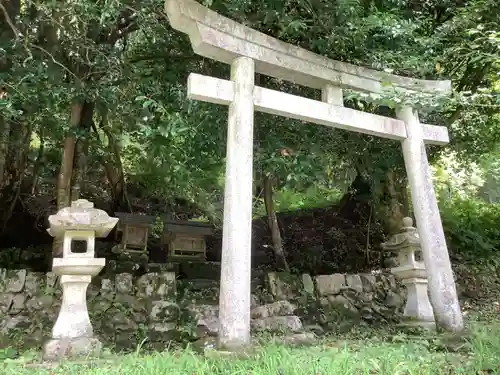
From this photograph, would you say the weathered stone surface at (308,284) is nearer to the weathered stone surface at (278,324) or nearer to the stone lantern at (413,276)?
the weathered stone surface at (278,324)

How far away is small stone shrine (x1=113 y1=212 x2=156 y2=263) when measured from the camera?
7.90 m

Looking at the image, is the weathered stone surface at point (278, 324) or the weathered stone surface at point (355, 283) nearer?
the weathered stone surface at point (278, 324)

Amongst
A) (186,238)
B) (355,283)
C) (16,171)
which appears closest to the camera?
(355,283)

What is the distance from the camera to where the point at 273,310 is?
655 centimetres

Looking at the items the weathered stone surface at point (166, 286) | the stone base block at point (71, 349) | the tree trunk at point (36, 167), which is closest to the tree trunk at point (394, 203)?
the weathered stone surface at point (166, 286)

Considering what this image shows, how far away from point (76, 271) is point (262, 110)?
→ 9.07ft

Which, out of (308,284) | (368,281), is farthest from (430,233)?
(368,281)

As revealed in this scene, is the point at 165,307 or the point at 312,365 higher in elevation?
the point at 165,307

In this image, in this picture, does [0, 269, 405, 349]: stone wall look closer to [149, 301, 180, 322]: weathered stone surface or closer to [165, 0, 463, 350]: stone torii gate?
[149, 301, 180, 322]: weathered stone surface

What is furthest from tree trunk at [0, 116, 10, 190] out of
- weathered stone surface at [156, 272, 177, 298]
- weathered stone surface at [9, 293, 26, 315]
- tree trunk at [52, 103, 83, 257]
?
→ weathered stone surface at [156, 272, 177, 298]

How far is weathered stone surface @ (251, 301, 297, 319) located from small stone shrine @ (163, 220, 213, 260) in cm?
233

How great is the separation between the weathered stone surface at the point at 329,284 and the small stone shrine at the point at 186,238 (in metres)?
2.38

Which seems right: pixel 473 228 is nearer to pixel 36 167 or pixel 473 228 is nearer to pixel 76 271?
pixel 76 271

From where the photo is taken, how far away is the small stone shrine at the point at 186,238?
833cm
